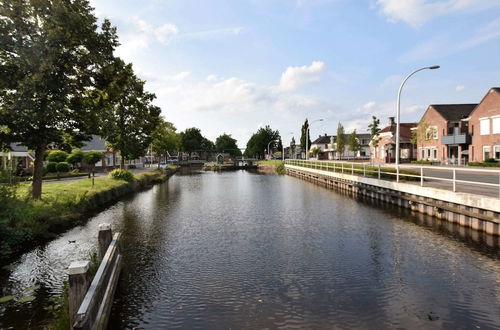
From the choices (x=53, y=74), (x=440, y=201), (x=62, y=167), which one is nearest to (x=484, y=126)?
(x=440, y=201)

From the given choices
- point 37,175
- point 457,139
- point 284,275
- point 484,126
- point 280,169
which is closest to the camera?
point 284,275

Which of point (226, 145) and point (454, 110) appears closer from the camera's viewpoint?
point (454, 110)

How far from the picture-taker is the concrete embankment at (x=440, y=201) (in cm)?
1367

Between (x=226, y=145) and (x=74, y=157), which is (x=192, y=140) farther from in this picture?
(x=74, y=157)

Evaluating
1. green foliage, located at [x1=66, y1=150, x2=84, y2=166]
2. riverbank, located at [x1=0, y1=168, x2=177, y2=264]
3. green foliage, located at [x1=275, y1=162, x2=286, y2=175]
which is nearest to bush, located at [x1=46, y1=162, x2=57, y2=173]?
green foliage, located at [x1=66, y1=150, x2=84, y2=166]

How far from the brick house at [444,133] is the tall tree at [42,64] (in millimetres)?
48783

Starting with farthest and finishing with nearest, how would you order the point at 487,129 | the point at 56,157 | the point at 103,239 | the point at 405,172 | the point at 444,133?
the point at 444,133 < the point at 487,129 < the point at 56,157 < the point at 405,172 < the point at 103,239

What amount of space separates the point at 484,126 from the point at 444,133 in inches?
347

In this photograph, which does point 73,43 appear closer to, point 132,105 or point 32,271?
point 32,271

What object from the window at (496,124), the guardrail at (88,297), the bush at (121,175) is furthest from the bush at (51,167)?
the window at (496,124)

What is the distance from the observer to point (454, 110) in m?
54.8

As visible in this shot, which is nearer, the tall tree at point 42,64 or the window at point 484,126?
the tall tree at point 42,64

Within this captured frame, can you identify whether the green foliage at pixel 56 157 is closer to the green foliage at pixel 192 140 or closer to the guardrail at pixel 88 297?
the guardrail at pixel 88 297

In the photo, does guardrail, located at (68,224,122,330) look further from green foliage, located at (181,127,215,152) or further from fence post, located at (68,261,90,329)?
green foliage, located at (181,127,215,152)
